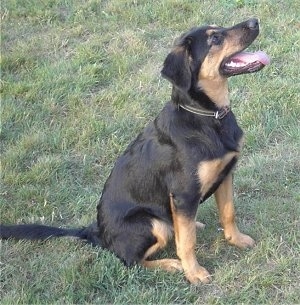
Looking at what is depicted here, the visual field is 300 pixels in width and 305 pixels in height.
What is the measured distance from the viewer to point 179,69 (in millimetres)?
3686

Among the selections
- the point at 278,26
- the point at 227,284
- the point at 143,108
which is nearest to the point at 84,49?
the point at 143,108

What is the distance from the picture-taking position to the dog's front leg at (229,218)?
161 inches

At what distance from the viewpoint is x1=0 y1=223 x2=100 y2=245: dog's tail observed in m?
4.19

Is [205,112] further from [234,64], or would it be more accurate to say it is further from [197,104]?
[234,64]

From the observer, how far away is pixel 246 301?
369 centimetres

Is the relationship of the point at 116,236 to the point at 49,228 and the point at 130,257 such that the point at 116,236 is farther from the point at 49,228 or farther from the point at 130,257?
the point at 49,228

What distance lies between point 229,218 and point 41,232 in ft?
4.16

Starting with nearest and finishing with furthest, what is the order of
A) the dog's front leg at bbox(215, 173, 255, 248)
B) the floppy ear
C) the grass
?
the floppy ear < the grass < the dog's front leg at bbox(215, 173, 255, 248)

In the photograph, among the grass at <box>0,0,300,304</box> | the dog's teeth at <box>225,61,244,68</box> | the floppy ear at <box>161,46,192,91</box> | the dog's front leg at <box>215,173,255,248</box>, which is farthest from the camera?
the dog's front leg at <box>215,173,255,248</box>

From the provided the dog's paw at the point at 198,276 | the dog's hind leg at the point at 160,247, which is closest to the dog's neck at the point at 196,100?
the dog's hind leg at the point at 160,247

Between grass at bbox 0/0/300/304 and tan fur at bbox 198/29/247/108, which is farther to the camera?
grass at bbox 0/0/300/304

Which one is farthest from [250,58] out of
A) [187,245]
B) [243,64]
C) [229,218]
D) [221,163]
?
[187,245]

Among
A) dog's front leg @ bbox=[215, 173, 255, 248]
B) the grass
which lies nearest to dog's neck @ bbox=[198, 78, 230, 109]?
dog's front leg @ bbox=[215, 173, 255, 248]

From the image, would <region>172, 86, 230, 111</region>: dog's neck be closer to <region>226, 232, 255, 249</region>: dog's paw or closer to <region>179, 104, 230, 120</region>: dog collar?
<region>179, 104, 230, 120</region>: dog collar
